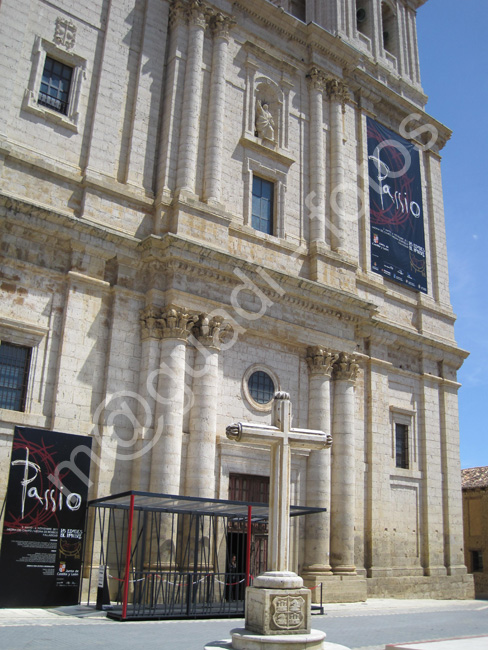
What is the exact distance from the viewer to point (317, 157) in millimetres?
26250

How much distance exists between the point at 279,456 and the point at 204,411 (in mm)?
8426

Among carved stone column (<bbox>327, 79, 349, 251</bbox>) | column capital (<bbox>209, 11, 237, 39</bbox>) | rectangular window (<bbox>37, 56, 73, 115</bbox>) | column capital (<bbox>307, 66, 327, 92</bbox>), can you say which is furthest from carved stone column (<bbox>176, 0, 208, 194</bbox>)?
carved stone column (<bbox>327, 79, 349, 251</bbox>)

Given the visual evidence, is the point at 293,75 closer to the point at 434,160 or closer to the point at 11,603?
the point at 434,160

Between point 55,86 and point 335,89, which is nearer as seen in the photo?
point 55,86

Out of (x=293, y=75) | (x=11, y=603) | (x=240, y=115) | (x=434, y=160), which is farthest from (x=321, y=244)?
(x=11, y=603)

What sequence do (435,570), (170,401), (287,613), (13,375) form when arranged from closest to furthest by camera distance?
(287,613), (13,375), (170,401), (435,570)

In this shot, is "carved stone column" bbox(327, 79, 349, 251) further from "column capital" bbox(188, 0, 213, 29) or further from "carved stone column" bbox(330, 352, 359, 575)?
"column capital" bbox(188, 0, 213, 29)

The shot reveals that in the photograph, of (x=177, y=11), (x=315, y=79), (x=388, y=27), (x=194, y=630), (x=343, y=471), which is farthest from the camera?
(x=388, y=27)

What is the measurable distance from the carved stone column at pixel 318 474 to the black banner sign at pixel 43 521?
794 centimetres

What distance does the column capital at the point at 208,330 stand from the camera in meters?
20.3

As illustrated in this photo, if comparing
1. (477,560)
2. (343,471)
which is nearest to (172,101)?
(343,471)

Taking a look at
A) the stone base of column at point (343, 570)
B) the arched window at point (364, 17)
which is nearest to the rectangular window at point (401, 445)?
the stone base of column at point (343, 570)

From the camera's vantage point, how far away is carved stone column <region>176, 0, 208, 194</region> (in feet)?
71.2

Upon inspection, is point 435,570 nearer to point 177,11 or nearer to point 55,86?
point 55,86
